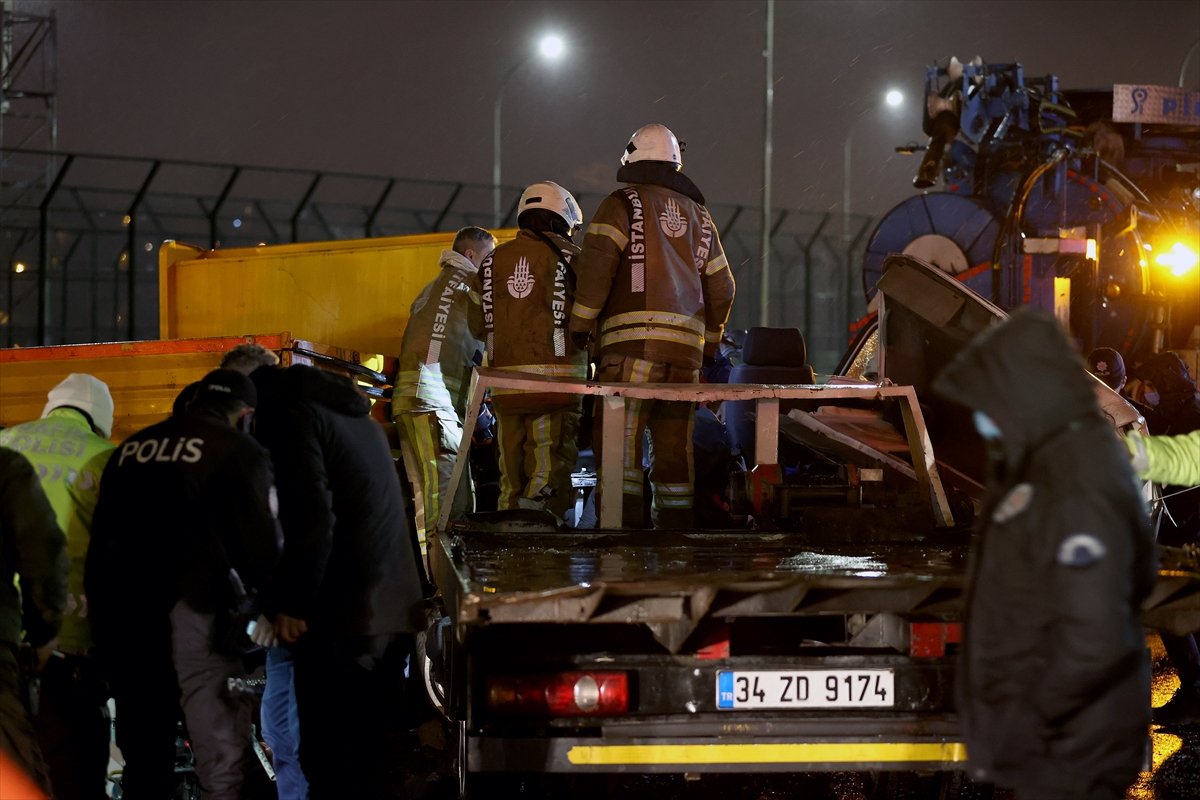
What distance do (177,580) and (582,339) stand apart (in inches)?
110

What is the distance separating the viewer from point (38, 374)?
20.9ft

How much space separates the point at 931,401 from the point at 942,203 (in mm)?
7312

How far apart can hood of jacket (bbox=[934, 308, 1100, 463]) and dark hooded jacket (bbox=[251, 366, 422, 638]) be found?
2013 millimetres

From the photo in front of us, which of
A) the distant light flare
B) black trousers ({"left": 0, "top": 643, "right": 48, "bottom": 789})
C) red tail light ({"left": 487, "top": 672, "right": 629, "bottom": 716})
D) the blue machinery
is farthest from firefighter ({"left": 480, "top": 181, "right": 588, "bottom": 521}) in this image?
the distant light flare

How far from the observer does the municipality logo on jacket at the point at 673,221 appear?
630 cm

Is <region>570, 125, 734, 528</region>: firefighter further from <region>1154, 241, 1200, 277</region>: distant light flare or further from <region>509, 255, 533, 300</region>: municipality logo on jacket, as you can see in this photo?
<region>1154, 241, 1200, 277</region>: distant light flare

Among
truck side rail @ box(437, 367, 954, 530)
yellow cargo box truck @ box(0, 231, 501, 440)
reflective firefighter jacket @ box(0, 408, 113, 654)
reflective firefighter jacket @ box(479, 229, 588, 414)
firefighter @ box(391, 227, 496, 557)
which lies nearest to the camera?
reflective firefighter jacket @ box(0, 408, 113, 654)

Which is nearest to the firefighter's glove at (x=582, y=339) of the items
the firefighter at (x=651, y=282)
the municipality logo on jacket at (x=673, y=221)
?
the firefighter at (x=651, y=282)

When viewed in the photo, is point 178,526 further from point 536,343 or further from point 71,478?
point 536,343

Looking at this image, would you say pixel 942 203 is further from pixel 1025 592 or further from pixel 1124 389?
pixel 1025 592

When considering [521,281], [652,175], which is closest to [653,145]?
[652,175]

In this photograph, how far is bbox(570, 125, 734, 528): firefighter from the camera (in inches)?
244

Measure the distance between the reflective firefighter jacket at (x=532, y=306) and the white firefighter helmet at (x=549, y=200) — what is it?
0.19 meters

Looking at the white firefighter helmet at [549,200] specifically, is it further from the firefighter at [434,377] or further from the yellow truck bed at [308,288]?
the yellow truck bed at [308,288]
